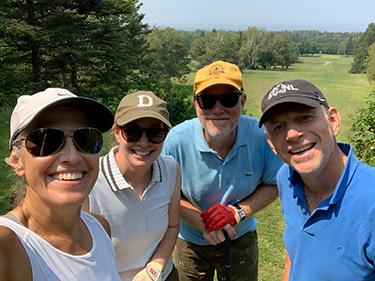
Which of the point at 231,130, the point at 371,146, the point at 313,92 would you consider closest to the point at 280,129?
the point at 313,92

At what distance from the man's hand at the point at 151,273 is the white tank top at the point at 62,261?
53 cm

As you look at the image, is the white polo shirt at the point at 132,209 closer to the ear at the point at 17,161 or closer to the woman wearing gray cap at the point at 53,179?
the woman wearing gray cap at the point at 53,179

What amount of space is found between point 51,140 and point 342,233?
1243 millimetres

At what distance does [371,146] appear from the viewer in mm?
7777

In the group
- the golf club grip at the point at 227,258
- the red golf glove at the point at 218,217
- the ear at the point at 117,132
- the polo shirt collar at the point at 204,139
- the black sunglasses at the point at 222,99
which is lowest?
the golf club grip at the point at 227,258

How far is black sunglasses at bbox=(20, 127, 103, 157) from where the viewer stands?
149cm

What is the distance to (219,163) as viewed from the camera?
2.92 meters

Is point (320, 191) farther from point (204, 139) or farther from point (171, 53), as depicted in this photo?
point (171, 53)

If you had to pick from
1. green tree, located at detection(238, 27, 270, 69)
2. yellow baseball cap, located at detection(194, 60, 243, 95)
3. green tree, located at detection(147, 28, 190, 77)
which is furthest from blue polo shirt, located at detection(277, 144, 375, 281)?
green tree, located at detection(238, 27, 270, 69)

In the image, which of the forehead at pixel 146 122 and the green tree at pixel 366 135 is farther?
the green tree at pixel 366 135

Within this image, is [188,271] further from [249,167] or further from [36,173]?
[36,173]

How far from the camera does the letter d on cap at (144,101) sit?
7.55ft

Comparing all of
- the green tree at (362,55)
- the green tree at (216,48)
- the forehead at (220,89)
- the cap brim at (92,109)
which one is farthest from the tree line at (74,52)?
the green tree at (362,55)

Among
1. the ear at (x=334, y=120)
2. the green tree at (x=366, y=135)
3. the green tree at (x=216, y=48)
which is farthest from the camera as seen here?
the green tree at (x=216, y=48)
